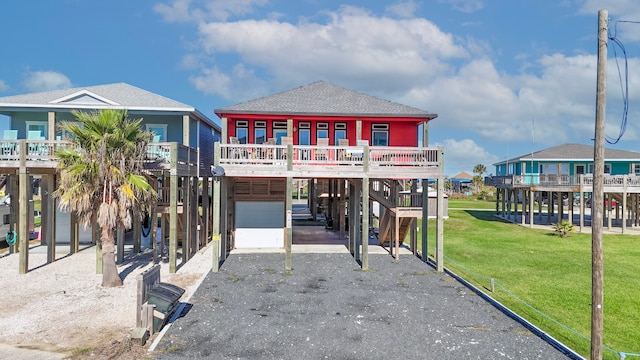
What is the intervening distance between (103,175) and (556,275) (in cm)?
1731

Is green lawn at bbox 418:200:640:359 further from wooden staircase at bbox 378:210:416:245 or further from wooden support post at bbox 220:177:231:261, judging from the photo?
wooden support post at bbox 220:177:231:261

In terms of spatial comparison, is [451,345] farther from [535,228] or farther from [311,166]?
[535,228]

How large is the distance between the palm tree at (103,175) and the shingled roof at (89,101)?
4989 mm

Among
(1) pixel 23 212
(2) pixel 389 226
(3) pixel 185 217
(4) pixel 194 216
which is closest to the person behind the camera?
(1) pixel 23 212

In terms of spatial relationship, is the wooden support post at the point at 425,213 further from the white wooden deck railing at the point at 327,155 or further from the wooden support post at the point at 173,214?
the wooden support post at the point at 173,214

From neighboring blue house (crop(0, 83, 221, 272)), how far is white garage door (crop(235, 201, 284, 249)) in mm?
2180

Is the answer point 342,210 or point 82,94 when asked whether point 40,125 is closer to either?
point 82,94

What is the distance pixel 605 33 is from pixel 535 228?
25663 millimetres

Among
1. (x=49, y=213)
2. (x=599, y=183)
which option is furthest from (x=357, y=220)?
(x=49, y=213)

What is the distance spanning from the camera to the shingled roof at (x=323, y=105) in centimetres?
1906

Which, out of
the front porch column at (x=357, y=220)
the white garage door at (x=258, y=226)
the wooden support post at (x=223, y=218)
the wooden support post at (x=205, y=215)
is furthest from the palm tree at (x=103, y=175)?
the front porch column at (x=357, y=220)

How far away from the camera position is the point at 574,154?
1475 inches

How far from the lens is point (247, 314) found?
10.5 m

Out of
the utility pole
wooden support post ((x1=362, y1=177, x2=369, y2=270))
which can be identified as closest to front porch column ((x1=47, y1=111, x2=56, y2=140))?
wooden support post ((x1=362, y1=177, x2=369, y2=270))
